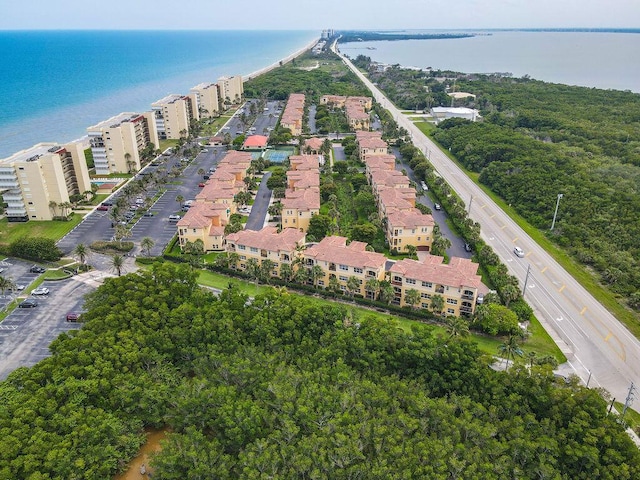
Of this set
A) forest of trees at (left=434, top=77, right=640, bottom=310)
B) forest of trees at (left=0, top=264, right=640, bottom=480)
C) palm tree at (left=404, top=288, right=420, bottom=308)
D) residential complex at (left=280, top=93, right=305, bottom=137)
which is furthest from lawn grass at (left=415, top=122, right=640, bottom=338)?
residential complex at (left=280, top=93, right=305, bottom=137)

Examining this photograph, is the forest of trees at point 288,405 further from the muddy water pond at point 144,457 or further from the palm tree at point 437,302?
the palm tree at point 437,302

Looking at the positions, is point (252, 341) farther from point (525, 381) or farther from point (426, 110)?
point (426, 110)

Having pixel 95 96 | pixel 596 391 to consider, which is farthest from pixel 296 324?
pixel 95 96

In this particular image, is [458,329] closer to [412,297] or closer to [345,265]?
[412,297]

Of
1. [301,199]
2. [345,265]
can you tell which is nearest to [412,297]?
[345,265]

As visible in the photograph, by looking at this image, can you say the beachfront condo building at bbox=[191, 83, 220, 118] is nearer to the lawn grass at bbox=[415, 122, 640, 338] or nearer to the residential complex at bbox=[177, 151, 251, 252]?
the residential complex at bbox=[177, 151, 251, 252]

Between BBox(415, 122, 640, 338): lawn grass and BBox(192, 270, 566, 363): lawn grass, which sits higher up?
BBox(415, 122, 640, 338): lawn grass
